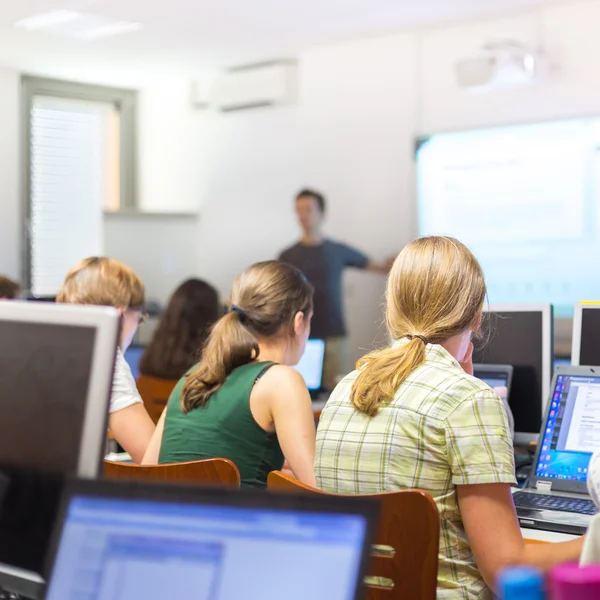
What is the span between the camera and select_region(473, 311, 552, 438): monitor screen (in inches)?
108

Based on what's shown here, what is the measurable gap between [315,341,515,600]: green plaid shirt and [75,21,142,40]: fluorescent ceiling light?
426cm

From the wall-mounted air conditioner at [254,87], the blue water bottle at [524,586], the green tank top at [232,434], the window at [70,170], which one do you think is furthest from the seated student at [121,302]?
the window at [70,170]

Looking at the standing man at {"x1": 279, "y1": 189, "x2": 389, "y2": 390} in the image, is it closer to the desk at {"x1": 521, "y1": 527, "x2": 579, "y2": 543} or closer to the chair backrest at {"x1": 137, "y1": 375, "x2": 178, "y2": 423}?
the chair backrest at {"x1": 137, "y1": 375, "x2": 178, "y2": 423}

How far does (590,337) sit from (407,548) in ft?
3.89

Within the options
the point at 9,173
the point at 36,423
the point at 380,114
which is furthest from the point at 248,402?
the point at 9,173

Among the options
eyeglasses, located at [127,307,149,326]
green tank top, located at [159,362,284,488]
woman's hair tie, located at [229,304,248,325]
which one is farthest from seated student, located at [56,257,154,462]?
woman's hair tie, located at [229,304,248,325]

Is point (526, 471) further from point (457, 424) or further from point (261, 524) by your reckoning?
point (261, 524)

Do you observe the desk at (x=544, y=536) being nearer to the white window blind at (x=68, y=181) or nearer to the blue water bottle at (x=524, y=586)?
the blue water bottle at (x=524, y=586)

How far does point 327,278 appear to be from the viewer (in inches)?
242

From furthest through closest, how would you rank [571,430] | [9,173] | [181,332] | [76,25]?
1. [9,173]
2. [76,25]
3. [181,332]
4. [571,430]

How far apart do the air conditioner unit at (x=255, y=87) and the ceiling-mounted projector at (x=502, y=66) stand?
4.80ft

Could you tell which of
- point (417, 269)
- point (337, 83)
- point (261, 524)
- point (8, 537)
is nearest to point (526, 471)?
point (417, 269)

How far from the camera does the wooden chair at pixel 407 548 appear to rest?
1.51 m

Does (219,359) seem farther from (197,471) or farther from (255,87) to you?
(255,87)
